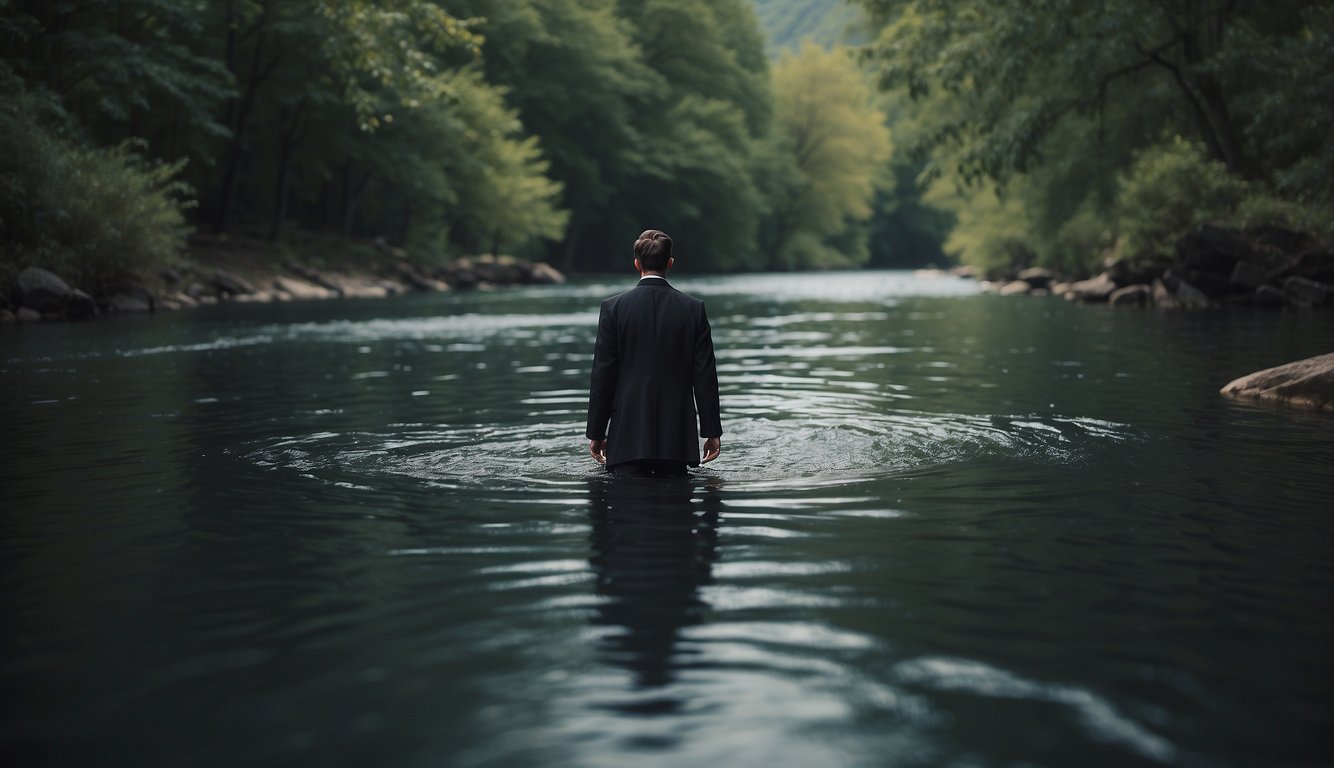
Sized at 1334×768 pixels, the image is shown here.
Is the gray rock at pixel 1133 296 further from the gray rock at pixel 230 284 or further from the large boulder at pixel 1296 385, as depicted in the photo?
the gray rock at pixel 230 284

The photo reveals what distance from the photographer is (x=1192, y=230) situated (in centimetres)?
2544

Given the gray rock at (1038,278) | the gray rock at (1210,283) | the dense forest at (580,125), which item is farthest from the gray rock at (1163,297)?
the gray rock at (1038,278)

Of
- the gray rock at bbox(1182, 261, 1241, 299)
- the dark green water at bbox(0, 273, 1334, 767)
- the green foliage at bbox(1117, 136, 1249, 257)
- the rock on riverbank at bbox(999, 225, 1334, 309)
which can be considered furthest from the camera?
the green foliage at bbox(1117, 136, 1249, 257)

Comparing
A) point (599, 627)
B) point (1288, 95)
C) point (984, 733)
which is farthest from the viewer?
point (1288, 95)

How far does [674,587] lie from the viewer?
4891mm

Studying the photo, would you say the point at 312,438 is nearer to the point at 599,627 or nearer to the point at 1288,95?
the point at 599,627

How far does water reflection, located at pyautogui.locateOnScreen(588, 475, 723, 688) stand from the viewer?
13.5 ft

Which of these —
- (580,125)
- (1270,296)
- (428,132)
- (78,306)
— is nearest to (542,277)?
(428,132)

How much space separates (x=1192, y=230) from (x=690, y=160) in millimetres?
43367

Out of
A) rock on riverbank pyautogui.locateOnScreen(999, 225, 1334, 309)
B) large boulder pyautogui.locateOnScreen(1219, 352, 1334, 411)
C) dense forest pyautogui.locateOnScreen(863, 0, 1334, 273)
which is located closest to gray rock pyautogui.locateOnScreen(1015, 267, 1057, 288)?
dense forest pyautogui.locateOnScreen(863, 0, 1334, 273)

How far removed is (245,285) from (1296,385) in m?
30.6

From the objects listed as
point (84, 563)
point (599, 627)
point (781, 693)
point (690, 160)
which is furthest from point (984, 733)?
point (690, 160)

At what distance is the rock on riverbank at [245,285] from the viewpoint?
23.6 m

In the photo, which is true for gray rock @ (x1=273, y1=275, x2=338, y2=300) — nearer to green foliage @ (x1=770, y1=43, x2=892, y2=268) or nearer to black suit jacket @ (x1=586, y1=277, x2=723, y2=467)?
black suit jacket @ (x1=586, y1=277, x2=723, y2=467)
